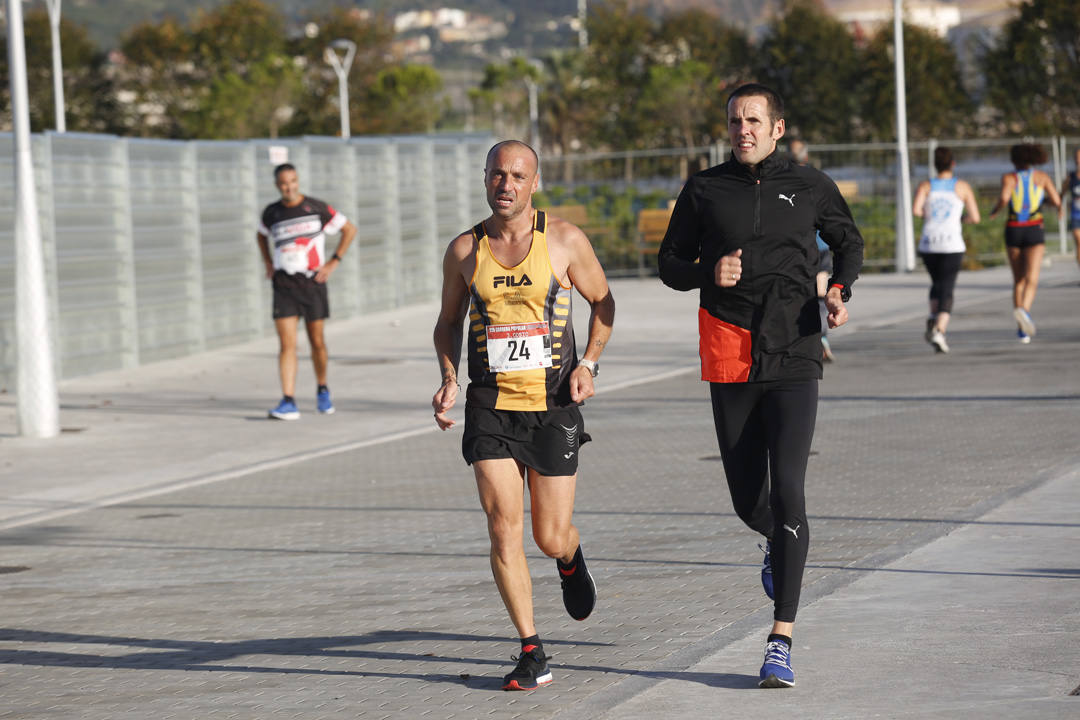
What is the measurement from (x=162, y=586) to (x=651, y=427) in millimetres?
5221

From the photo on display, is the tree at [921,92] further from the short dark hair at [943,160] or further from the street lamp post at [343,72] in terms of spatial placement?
the short dark hair at [943,160]

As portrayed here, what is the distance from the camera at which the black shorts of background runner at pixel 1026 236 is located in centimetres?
1648

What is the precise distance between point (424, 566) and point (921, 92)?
49.3m

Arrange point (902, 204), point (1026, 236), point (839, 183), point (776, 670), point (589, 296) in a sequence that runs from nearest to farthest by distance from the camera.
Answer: point (776, 670), point (589, 296), point (1026, 236), point (902, 204), point (839, 183)

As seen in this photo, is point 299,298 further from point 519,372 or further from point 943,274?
point 519,372

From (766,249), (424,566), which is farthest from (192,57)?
(766,249)

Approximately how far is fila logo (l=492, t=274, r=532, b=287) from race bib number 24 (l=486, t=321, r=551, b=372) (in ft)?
0.42

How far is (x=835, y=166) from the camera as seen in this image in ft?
93.7

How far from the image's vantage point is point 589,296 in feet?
19.8

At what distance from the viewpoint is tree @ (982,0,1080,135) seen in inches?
1873

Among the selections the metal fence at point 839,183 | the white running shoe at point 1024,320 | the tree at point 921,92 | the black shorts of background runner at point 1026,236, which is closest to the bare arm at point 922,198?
the black shorts of background runner at point 1026,236

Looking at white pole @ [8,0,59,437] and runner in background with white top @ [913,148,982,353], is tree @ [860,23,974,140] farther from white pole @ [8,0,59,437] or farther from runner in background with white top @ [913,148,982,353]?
white pole @ [8,0,59,437]

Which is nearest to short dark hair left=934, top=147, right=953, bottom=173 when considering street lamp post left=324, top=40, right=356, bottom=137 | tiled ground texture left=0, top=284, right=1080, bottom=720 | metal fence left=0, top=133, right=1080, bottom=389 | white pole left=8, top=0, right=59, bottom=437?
tiled ground texture left=0, top=284, right=1080, bottom=720

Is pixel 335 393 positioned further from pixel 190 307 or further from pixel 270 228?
pixel 190 307
